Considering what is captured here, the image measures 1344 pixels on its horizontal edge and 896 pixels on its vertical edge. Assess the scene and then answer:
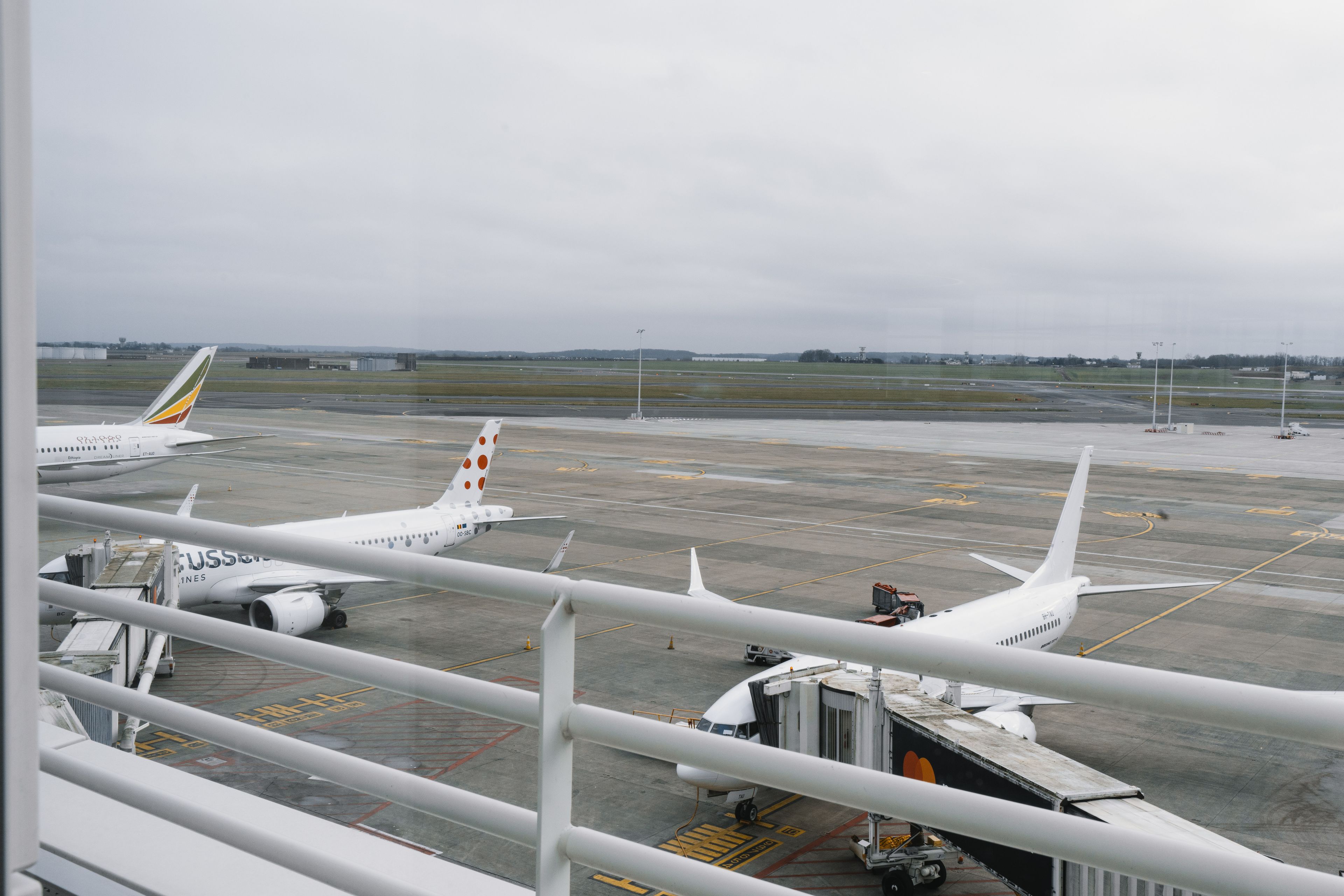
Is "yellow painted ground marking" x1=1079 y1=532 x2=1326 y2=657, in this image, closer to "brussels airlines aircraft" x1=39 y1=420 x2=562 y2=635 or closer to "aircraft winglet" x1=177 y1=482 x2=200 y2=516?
"brussels airlines aircraft" x1=39 y1=420 x2=562 y2=635

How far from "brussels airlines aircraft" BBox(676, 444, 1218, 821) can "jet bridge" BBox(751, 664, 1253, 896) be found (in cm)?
65

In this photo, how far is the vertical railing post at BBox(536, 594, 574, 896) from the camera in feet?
6.99

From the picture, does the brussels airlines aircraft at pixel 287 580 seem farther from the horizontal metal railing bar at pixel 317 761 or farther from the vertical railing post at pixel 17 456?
the vertical railing post at pixel 17 456

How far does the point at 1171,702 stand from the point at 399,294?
4653 mm

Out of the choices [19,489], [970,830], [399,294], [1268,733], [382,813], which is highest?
[399,294]

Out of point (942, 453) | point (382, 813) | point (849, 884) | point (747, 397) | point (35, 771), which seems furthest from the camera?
point (747, 397)

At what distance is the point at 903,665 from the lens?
1.81 metres

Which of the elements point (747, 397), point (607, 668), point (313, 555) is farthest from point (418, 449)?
point (747, 397)

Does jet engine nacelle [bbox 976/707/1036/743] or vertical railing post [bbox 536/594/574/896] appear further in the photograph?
jet engine nacelle [bbox 976/707/1036/743]

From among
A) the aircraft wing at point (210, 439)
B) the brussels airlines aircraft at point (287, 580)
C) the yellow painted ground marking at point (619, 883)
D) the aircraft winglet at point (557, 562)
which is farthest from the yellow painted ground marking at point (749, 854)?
the aircraft winglet at point (557, 562)

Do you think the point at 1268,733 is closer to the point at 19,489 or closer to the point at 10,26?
the point at 19,489

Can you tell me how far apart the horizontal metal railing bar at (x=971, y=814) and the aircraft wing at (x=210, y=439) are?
511cm

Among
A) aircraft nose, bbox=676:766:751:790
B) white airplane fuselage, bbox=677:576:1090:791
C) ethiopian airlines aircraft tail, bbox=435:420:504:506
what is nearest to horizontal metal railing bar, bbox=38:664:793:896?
white airplane fuselage, bbox=677:576:1090:791

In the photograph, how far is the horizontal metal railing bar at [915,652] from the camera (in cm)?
159
